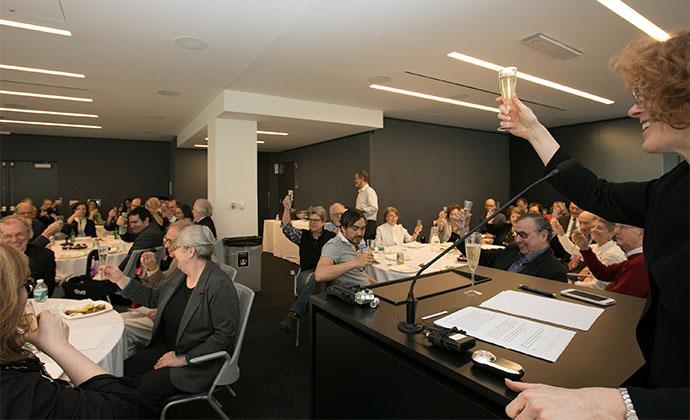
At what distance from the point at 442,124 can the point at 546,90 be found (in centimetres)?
306

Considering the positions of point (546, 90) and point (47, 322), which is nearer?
point (47, 322)

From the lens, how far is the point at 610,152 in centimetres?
764

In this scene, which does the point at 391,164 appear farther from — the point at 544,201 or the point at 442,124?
the point at 544,201

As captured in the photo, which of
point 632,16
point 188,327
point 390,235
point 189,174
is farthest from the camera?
point 189,174

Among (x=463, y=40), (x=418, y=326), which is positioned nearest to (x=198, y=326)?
(x=418, y=326)

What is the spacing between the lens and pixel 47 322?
3.71 ft

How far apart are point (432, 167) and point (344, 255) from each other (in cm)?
598

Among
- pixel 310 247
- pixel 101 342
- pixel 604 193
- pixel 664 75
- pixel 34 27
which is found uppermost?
pixel 34 27

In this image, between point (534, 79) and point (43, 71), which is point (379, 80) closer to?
point (534, 79)

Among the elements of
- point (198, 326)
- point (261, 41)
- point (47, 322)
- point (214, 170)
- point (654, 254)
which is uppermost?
point (261, 41)

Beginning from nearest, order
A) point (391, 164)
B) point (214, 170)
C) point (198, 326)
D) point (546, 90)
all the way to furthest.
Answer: point (198, 326) → point (546, 90) → point (214, 170) → point (391, 164)

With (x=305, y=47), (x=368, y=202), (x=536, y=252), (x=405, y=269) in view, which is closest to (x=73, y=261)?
(x=305, y=47)

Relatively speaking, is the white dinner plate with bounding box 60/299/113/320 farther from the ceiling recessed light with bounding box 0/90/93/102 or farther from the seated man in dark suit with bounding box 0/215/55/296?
the ceiling recessed light with bounding box 0/90/93/102

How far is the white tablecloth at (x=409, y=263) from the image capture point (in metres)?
3.41
